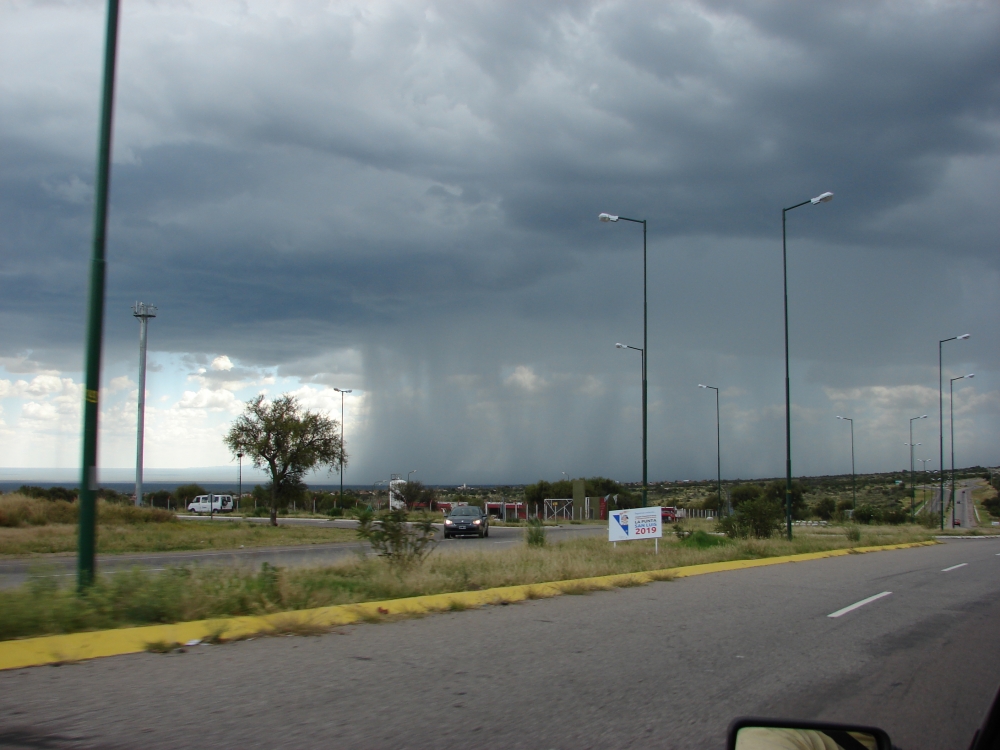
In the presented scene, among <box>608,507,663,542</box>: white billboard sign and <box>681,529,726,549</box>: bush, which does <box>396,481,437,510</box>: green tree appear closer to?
<box>681,529,726,549</box>: bush

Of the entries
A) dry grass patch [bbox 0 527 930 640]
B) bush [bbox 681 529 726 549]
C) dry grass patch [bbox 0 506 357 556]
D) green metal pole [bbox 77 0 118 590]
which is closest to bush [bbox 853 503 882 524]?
bush [bbox 681 529 726 549]

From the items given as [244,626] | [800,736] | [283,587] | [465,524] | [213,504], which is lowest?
[213,504]

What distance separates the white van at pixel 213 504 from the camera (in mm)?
80312

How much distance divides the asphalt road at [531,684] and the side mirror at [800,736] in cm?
286

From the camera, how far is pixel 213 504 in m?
83.0

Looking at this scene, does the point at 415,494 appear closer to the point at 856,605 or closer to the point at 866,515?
the point at 866,515

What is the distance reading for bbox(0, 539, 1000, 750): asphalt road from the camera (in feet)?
18.4

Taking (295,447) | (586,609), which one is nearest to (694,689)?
(586,609)

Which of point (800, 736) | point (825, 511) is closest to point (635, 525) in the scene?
point (800, 736)

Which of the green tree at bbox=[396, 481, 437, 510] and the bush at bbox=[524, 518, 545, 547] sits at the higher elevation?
the bush at bbox=[524, 518, 545, 547]

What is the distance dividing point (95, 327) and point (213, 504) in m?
78.5

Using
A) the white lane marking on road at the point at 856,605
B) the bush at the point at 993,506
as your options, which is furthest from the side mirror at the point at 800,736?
the bush at the point at 993,506

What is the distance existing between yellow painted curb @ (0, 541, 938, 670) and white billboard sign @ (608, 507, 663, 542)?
22.7 feet

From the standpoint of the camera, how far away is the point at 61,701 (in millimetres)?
6164
